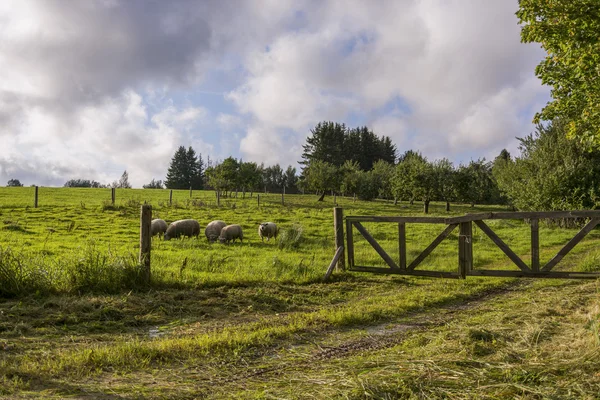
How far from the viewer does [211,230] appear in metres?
19.1

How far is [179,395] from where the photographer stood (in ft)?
12.5

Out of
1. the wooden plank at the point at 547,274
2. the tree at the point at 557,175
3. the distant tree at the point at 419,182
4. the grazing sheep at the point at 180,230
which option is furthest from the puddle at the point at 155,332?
the distant tree at the point at 419,182

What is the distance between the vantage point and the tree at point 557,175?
2761 cm

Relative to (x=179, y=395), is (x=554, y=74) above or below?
above

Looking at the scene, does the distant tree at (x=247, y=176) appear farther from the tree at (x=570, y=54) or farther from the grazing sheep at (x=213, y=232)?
the tree at (x=570, y=54)

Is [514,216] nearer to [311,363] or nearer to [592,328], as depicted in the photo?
[592,328]

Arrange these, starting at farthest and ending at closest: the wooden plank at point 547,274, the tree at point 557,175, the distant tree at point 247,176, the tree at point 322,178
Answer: the tree at point 322,178 → the distant tree at point 247,176 → the tree at point 557,175 → the wooden plank at point 547,274

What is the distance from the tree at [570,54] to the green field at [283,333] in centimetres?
484

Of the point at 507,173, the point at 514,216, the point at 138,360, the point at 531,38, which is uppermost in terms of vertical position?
the point at 531,38

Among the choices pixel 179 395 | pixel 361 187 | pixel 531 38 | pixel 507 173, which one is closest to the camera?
pixel 179 395

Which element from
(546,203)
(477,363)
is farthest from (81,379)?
(546,203)

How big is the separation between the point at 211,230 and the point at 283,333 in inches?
543

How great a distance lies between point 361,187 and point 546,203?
124 ft

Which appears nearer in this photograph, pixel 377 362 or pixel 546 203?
pixel 377 362
